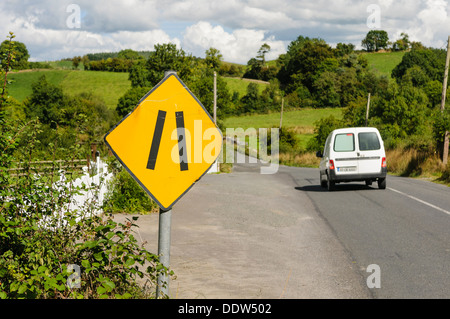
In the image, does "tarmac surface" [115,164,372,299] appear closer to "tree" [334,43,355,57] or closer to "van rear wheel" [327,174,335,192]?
"van rear wheel" [327,174,335,192]

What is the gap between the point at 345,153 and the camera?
57.4 feet

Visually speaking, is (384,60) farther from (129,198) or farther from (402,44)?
(129,198)

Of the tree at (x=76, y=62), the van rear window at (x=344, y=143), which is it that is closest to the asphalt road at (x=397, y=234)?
the van rear window at (x=344, y=143)

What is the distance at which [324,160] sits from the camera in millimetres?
18672

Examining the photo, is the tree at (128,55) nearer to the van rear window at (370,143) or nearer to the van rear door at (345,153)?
the van rear door at (345,153)

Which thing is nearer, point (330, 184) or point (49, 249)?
point (49, 249)

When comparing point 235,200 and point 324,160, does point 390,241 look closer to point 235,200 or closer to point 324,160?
point 235,200

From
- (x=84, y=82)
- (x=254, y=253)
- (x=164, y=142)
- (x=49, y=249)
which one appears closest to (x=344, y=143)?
(x=254, y=253)

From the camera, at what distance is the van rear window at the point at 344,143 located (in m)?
17.6

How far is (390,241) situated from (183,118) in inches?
253

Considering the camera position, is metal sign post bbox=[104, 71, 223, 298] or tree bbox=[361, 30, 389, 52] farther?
tree bbox=[361, 30, 389, 52]

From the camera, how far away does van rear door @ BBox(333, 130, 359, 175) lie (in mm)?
17406

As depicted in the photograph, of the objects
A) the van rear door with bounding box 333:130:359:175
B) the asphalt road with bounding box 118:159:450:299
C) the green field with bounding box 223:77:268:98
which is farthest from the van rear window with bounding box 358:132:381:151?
the green field with bounding box 223:77:268:98

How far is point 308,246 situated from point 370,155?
925cm
